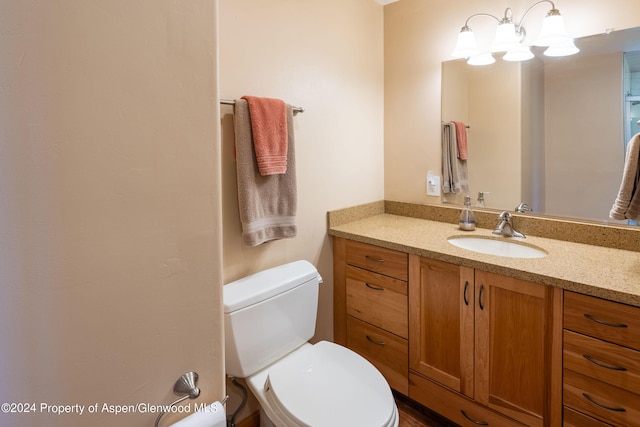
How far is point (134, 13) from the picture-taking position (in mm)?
583

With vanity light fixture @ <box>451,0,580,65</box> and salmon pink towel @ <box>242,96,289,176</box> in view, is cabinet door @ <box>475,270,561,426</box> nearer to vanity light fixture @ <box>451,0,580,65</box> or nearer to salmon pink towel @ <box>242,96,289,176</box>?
salmon pink towel @ <box>242,96,289,176</box>

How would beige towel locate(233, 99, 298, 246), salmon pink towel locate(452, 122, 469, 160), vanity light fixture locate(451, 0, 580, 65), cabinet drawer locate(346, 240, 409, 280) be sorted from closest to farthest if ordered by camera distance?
1. beige towel locate(233, 99, 298, 246)
2. vanity light fixture locate(451, 0, 580, 65)
3. cabinet drawer locate(346, 240, 409, 280)
4. salmon pink towel locate(452, 122, 469, 160)

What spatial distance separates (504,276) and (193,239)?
115 cm

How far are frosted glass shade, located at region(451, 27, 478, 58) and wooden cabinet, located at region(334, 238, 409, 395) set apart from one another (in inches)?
43.8

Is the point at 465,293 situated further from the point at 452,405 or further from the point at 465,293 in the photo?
the point at 452,405

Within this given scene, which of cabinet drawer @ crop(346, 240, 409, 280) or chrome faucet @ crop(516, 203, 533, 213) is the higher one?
chrome faucet @ crop(516, 203, 533, 213)

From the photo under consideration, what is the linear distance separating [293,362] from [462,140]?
1497 millimetres

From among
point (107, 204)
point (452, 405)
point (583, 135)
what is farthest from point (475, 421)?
point (107, 204)

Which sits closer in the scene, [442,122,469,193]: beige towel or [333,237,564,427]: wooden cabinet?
[333,237,564,427]: wooden cabinet

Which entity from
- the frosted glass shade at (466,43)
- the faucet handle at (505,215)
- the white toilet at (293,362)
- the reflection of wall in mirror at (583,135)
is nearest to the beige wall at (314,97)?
the white toilet at (293,362)

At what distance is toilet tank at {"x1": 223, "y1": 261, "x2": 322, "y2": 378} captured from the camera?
129 centimetres

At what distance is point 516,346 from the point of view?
1317 millimetres

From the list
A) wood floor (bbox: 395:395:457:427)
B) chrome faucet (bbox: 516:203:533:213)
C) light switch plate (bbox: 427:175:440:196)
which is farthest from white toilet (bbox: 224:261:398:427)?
chrome faucet (bbox: 516:203:533:213)

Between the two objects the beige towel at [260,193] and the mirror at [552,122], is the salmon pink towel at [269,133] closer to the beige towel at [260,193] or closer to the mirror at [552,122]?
the beige towel at [260,193]
